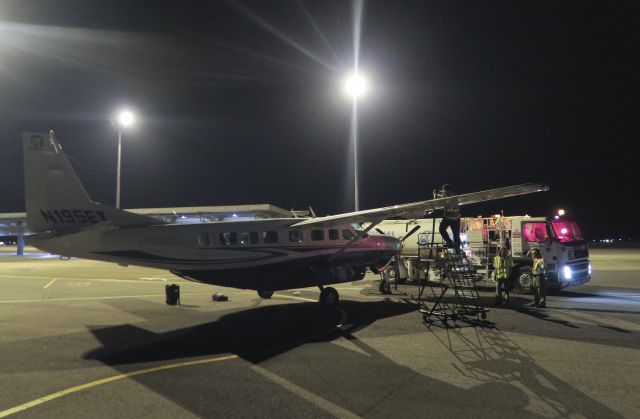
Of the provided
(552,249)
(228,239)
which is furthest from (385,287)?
(228,239)

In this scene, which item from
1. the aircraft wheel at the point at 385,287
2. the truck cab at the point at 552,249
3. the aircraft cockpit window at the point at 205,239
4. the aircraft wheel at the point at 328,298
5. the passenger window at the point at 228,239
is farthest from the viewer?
the aircraft wheel at the point at 385,287

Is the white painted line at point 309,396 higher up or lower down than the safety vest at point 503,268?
lower down

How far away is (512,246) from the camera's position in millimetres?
16453

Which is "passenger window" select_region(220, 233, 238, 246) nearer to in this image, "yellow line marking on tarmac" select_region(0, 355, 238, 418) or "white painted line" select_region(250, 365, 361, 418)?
"yellow line marking on tarmac" select_region(0, 355, 238, 418)

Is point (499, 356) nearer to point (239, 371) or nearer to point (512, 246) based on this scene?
point (239, 371)

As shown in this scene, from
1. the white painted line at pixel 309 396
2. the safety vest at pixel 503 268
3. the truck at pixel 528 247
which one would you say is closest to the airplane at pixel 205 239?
the truck at pixel 528 247

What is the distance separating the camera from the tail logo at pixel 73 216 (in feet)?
39.8

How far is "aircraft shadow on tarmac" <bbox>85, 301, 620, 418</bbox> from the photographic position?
5.79 m

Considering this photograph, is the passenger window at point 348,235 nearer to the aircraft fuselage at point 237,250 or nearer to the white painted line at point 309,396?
the aircraft fuselage at point 237,250

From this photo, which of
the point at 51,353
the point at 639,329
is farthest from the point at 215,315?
the point at 639,329

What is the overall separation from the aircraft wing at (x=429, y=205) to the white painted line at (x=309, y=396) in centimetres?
608

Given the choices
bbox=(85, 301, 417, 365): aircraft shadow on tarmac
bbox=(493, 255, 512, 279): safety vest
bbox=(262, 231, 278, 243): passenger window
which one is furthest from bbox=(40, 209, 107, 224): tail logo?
bbox=(493, 255, 512, 279): safety vest

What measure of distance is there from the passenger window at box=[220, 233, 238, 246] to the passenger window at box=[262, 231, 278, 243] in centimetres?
90

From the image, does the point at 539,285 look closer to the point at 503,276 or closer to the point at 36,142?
the point at 503,276
